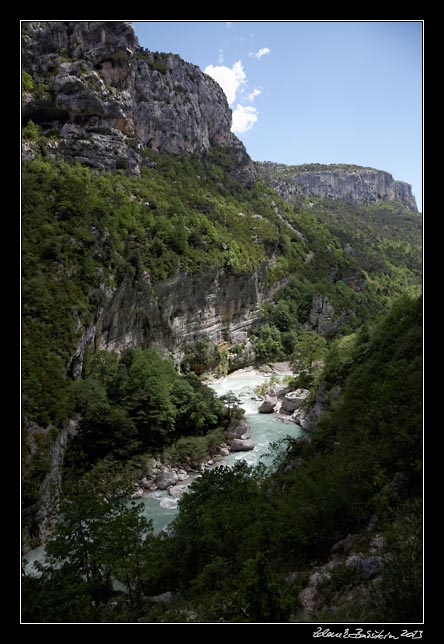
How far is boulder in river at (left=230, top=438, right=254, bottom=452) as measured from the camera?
25.5 m

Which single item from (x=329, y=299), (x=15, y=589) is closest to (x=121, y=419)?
(x=15, y=589)

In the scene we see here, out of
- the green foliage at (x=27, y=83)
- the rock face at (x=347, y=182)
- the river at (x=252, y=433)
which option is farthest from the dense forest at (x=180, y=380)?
the rock face at (x=347, y=182)

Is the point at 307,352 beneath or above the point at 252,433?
above

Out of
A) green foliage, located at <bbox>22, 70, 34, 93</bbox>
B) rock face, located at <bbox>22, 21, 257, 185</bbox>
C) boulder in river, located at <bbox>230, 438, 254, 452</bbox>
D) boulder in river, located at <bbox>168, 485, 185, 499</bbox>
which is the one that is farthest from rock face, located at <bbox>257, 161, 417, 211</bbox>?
boulder in river, located at <bbox>168, 485, 185, 499</bbox>

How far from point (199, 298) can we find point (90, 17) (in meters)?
38.0

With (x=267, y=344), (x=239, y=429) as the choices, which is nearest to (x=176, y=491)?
(x=239, y=429)

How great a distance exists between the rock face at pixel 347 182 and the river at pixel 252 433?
12764 centimetres

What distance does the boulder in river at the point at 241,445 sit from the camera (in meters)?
25.5

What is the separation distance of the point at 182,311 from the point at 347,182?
15255 centimetres

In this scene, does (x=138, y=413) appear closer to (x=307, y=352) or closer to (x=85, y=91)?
(x=307, y=352)

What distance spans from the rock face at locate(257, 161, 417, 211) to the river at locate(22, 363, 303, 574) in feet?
419

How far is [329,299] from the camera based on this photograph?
62.0m

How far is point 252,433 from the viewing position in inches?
1120
